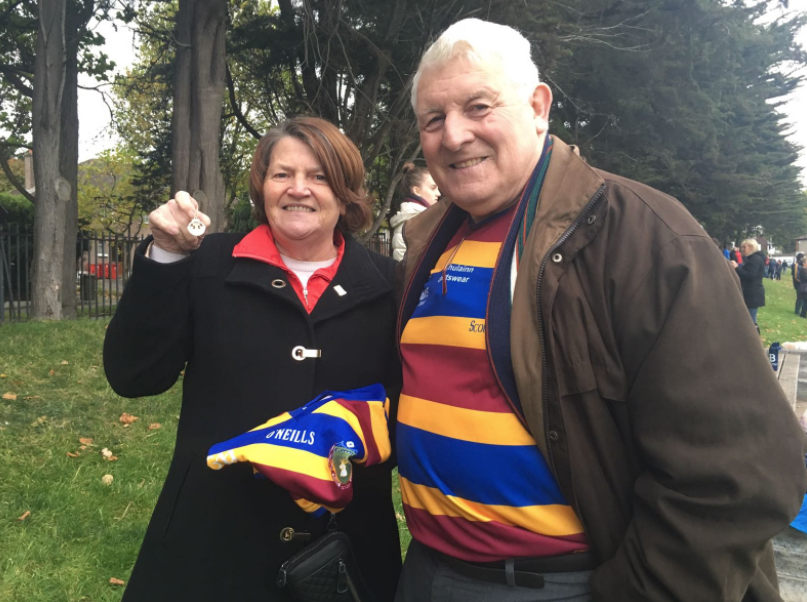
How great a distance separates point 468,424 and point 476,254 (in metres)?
0.48

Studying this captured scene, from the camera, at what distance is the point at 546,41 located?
440 inches

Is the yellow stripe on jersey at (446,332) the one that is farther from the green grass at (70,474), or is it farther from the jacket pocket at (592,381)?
the green grass at (70,474)

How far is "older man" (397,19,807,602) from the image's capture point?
1230 millimetres

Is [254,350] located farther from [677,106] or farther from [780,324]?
[677,106]

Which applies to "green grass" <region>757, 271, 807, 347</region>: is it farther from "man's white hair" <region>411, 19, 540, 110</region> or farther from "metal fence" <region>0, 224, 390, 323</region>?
"man's white hair" <region>411, 19, 540, 110</region>

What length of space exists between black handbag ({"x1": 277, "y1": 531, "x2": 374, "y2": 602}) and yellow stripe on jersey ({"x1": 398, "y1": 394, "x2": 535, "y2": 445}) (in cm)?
51

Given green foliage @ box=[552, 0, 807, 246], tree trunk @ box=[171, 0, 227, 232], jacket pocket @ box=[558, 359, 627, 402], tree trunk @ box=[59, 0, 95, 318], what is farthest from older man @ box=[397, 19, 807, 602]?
green foliage @ box=[552, 0, 807, 246]

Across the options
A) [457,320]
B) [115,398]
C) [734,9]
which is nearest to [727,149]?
[734,9]

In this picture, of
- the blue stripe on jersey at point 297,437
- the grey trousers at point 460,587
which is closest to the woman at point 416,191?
the blue stripe on jersey at point 297,437

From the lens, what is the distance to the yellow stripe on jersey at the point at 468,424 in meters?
1.50

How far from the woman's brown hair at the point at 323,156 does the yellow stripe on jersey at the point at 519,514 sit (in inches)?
45.5

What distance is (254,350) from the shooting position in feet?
6.58

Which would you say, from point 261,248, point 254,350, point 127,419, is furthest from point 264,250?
point 127,419

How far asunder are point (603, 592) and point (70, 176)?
1276cm
